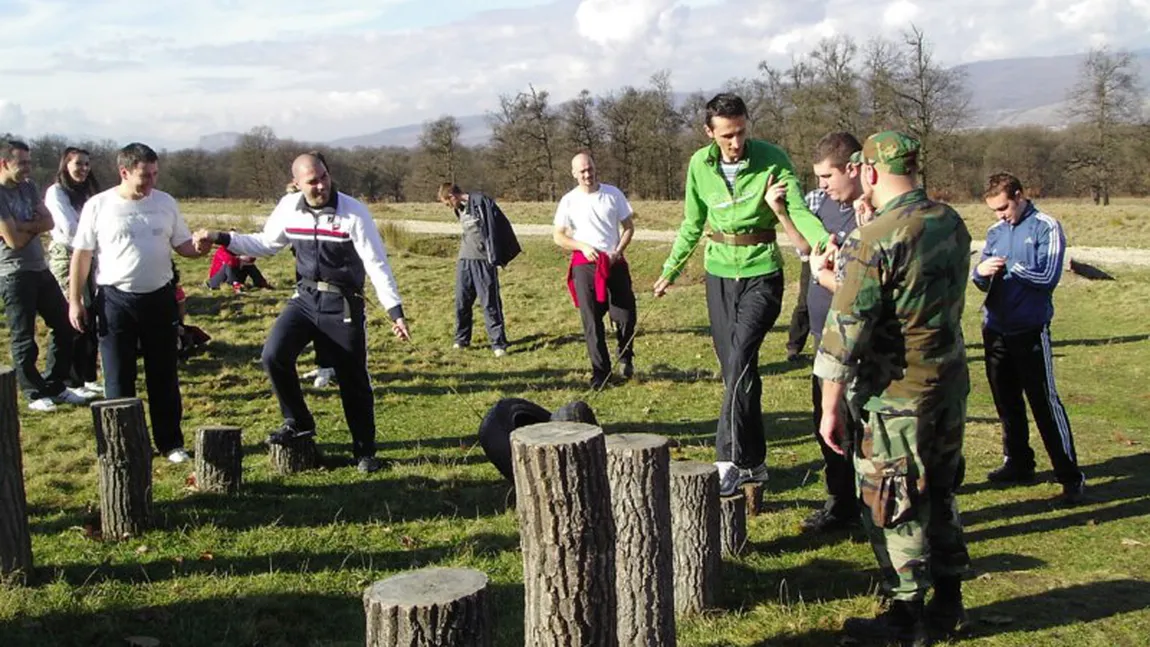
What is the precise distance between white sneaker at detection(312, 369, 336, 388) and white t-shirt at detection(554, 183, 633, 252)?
8.76ft

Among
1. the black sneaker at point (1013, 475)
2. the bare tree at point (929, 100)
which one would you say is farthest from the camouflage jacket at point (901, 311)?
the bare tree at point (929, 100)

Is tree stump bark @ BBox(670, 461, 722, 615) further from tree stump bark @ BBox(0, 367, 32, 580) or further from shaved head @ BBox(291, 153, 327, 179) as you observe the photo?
shaved head @ BBox(291, 153, 327, 179)

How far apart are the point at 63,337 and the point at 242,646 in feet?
17.9

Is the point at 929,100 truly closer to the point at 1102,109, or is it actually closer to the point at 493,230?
the point at 1102,109

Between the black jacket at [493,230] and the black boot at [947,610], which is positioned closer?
the black boot at [947,610]

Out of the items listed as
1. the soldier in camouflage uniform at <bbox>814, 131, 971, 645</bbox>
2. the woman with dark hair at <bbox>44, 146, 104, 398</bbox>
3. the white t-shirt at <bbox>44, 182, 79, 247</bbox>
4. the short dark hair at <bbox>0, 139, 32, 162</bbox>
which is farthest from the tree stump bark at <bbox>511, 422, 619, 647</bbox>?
the white t-shirt at <bbox>44, 182, 79, 247</bbox>

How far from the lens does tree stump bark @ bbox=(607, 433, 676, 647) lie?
366 centimetres

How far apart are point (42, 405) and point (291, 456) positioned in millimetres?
3228

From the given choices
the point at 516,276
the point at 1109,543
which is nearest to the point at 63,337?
the point at 1109,543

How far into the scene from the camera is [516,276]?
59.8 feet

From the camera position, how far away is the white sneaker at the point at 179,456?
6.57 meters

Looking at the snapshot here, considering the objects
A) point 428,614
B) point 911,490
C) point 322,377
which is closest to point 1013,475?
point 911,490

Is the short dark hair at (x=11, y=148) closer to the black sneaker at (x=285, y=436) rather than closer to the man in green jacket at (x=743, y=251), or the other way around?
the black sneaker at (x=285, y=436)

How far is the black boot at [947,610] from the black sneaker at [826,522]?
1.15 meters
